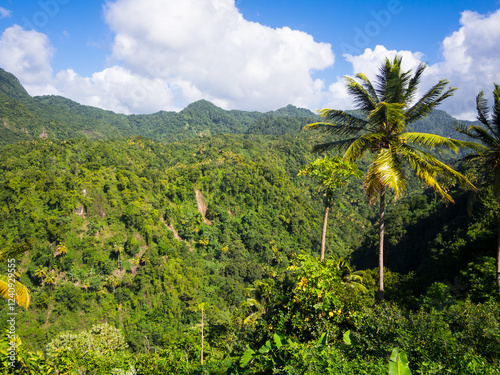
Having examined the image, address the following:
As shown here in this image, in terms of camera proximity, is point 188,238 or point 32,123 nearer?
point 188,238

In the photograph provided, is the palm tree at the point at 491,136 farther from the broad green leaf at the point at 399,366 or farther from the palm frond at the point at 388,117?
the broad green leaf at the point at 399,366

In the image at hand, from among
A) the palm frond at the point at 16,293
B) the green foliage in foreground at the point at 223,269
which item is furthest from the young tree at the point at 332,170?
the palm frond at the point at 16,293

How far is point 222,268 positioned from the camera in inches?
2685

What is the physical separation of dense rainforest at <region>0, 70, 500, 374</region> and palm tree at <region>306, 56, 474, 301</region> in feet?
8.44

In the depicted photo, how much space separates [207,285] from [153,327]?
16536 millimetres

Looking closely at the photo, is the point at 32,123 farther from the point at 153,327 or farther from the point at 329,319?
the point at 329,319

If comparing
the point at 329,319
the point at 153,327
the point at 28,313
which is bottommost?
the point at 153,327

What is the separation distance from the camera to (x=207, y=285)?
2464 inches

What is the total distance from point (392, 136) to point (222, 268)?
6465 cm

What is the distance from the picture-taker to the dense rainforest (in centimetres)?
416

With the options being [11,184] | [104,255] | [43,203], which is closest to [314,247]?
[104,255]

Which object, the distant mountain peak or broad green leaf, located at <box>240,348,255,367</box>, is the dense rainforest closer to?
broad green leaf, located at <box>240,348,255,367</box>

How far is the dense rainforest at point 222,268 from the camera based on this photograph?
4.16m

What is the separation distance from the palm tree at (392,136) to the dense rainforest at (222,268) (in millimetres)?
2574
